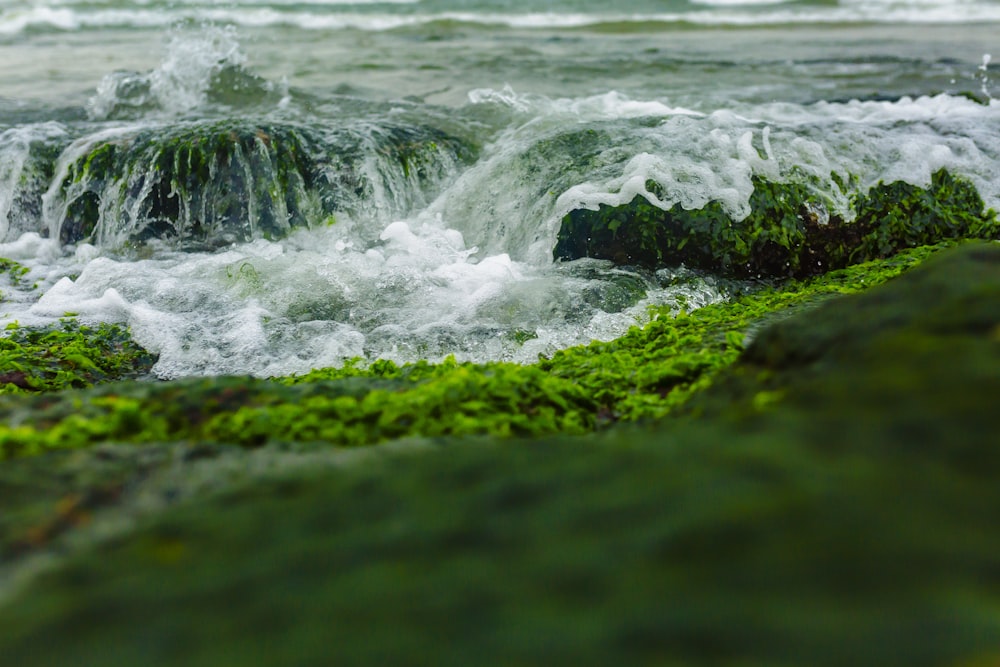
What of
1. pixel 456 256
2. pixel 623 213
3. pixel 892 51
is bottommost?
pixel 456 256

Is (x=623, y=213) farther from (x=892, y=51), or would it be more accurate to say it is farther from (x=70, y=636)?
(x=892, y=51)

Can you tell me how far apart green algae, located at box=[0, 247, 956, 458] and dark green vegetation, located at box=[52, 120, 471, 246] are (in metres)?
4.81

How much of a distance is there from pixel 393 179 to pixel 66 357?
4197 millimetres

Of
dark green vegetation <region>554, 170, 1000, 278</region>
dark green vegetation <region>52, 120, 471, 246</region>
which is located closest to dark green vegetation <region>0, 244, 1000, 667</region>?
dark green vegetation <region>554, 170, 1000, 278</region>

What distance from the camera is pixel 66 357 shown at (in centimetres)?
455

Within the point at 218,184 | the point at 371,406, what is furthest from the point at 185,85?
the point at 371,406

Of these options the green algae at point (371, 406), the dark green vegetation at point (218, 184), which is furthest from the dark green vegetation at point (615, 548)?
the dark green vegetation at point (218, 184)

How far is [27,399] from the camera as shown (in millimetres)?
2600

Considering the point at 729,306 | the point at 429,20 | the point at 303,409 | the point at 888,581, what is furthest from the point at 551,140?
the point at 429,20

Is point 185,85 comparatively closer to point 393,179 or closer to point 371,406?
point 393,179

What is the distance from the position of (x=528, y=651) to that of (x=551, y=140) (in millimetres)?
6902

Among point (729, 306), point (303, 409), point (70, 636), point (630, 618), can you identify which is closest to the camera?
point (630, 618)

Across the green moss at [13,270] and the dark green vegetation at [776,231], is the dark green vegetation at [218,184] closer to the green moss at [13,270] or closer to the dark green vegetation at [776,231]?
the green moss at [13,270]

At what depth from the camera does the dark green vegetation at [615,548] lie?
1.02 metres
